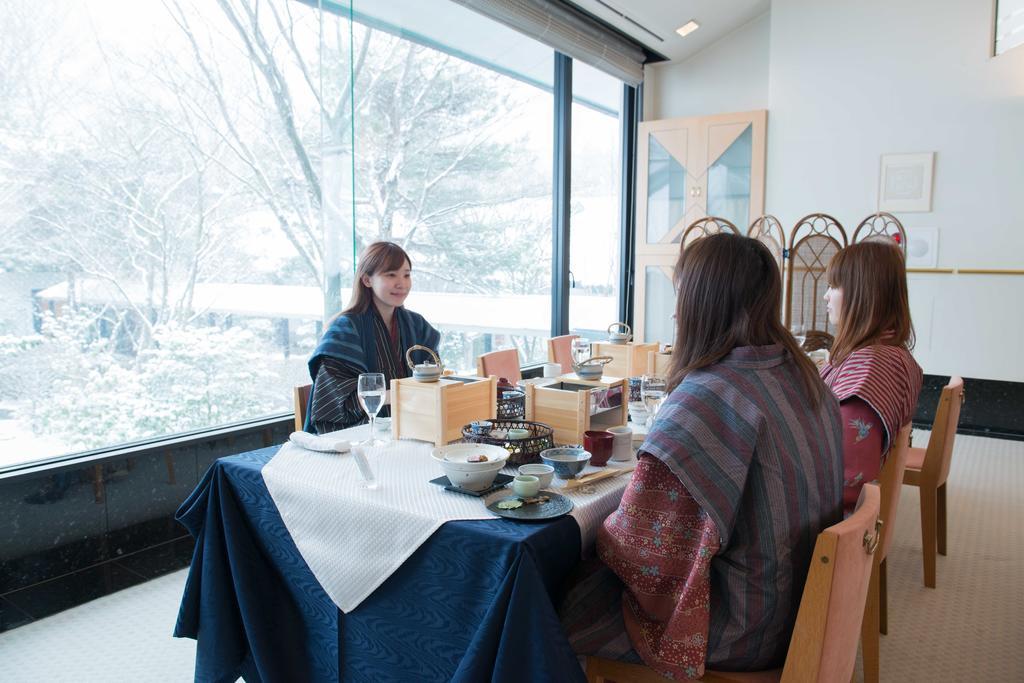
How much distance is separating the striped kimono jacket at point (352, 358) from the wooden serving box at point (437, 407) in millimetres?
403

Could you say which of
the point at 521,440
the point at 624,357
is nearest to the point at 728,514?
the point at 521,440

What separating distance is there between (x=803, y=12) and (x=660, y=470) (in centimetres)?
468

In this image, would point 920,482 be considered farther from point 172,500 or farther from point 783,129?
point 783,129

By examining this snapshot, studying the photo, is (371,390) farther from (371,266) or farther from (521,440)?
(371,266)

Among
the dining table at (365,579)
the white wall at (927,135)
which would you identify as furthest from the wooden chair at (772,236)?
the dining table at (365,579)

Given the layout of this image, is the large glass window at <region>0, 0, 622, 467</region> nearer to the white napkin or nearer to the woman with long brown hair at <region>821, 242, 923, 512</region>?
the white napkin

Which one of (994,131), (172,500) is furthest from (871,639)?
(994,131)

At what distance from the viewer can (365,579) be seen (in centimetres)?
136

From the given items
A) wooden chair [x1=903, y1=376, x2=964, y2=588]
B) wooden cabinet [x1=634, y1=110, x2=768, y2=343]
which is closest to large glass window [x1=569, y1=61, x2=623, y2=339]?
wooden cabinet [x1=634, y1=110, x2=768, y2=343]

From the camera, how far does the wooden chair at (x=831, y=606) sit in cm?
105

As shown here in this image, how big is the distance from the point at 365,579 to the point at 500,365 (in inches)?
61.1

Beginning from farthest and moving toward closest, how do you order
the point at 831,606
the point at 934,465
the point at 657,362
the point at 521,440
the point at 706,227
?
the point at 706,227 → the point at 657,362 → the point at 934,465 → the point at 521,440 → the point at 831,606

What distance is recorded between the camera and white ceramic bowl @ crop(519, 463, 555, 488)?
4.72ft

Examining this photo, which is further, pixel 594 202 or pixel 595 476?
pixel 594 202
